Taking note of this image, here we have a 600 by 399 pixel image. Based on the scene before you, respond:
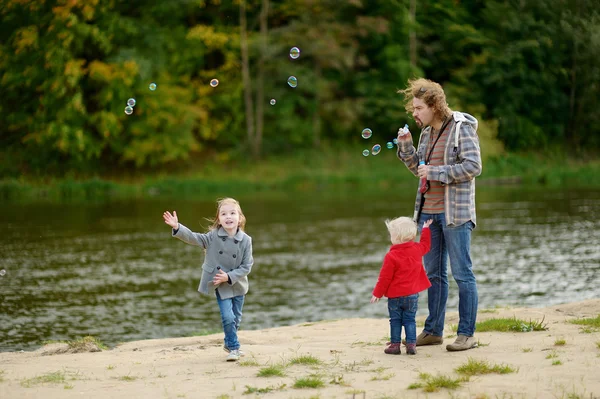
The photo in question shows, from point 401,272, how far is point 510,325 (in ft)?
5.39

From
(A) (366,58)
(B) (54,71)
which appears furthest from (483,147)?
(B) (54,71)

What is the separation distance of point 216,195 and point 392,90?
11.1 m

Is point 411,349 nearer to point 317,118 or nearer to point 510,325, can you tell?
point 510,325

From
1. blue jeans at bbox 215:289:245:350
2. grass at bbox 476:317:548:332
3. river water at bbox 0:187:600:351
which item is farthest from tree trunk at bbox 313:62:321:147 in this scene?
blue jeans at bbox 215:289:245:350

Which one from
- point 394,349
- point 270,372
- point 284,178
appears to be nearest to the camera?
point 270,372

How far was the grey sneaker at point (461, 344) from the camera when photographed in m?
6.78

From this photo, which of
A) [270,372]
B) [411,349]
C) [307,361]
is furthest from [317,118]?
[270,372]

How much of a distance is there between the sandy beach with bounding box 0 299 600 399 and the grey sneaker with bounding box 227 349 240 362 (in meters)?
Answer: 0.07

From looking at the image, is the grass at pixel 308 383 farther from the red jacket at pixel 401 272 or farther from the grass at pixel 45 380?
the grass at pixel 45 380

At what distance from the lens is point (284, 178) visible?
33.1 metres

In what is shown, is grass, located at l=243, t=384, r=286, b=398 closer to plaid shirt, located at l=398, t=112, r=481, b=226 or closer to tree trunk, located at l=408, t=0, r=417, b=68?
plaid shirt, located at l=398, t=112, r=481, b=226

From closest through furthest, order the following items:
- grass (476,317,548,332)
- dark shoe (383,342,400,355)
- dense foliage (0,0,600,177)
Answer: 1. dark shoe (383,342,400,355)
2. grass (476,317,548,332)
3. dense foliage (0,0,600,177)

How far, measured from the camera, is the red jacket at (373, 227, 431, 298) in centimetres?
665

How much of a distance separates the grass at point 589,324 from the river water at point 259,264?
383 centimetres
